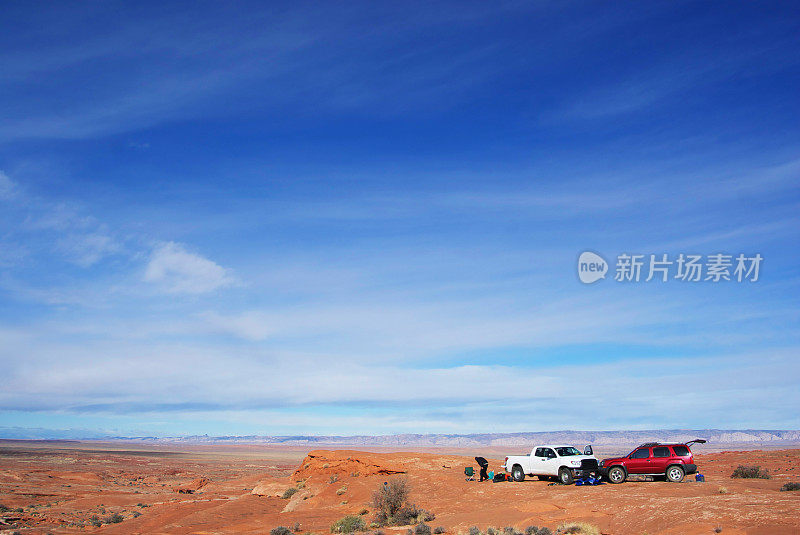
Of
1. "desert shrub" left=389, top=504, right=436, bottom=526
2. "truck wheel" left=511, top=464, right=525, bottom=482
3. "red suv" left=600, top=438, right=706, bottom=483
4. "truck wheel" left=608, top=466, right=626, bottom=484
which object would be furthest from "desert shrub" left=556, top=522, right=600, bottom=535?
"truck wheel" left=511, top=464, right=525, bottom=482

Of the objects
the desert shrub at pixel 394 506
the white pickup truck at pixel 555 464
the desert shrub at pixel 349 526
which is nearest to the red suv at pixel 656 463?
the white pickup truck at pixel 555 464

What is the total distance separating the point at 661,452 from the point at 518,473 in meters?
8.41

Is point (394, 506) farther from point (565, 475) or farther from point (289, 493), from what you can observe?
point (289, 493)

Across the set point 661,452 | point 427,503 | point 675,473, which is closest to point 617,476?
point 661,452

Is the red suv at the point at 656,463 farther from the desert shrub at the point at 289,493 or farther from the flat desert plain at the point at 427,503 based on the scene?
the desert shrub at the point at 289,493

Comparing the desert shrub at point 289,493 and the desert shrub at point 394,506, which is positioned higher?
the desert shrub at point 394,506

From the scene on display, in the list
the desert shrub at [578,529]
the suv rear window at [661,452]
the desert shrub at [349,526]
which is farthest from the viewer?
the suv rear window at [661,452]

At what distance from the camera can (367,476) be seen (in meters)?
40.8

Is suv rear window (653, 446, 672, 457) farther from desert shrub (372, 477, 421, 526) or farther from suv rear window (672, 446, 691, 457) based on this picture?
desert shrub (372, 477, 421, 526)

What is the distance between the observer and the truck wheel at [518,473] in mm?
33000

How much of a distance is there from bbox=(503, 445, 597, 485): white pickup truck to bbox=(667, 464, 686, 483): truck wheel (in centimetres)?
351

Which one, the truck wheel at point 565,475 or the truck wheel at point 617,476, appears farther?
the truck wheel at point 565,475

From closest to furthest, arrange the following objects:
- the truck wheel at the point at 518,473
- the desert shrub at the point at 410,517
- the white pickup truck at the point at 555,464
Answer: the desert shrub at the point at 410,517, the white pickup truck at the point at 555,464, the truck wheel at the point at 518,473

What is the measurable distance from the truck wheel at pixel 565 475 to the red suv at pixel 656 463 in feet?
5.71
